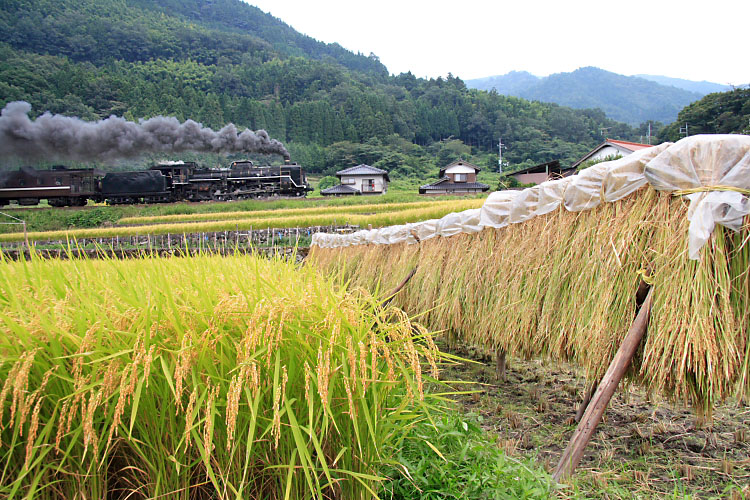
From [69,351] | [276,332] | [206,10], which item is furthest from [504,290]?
[206,10]

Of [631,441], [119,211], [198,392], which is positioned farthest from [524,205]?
[119,211]

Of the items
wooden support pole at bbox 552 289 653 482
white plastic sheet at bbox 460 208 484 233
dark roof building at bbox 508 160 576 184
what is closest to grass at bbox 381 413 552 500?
wooden support pole at bbox 552 289 653 482

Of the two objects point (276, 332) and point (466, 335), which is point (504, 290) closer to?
point (466, 335)

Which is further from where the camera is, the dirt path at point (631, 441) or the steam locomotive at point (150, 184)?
the steam locomotive at point (150, 184)

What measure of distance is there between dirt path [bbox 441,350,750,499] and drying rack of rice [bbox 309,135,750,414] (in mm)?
409

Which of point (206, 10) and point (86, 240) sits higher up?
point (206, 10)

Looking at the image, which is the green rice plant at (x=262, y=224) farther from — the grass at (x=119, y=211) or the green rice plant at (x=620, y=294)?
the green rice plant at (x=620, y=294)

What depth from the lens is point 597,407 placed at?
6.66 ft

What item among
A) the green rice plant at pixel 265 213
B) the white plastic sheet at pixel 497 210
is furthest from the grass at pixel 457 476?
the green rice plant at pixel 265 213

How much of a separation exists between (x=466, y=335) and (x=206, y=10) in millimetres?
164474

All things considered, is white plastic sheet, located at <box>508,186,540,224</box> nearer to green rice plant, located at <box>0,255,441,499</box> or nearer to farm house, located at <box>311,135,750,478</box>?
farm house, located at <box>311,135,750,478</box>

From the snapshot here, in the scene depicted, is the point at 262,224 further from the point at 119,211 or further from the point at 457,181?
the point at 457,181

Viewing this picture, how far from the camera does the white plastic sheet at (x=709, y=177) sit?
1.92 meters

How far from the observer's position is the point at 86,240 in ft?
55.5
